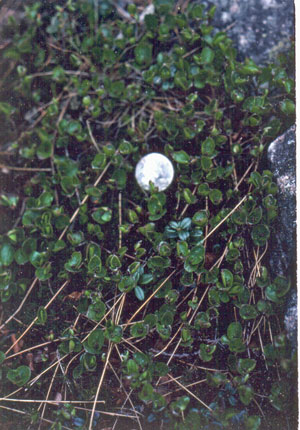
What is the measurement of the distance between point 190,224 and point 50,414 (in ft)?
2.34

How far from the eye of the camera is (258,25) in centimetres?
123

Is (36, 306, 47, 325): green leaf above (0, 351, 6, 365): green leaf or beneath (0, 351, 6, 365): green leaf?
above

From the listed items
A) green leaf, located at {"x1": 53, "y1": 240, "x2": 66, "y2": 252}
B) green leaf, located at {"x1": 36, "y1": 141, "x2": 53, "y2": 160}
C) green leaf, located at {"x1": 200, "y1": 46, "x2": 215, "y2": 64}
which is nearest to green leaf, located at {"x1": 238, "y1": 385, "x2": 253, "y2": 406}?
green leaf, located at {"x1": 53, "y1": 240, "x2": 66, "y2": 252}

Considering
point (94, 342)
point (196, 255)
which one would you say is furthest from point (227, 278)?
point (94, 342)

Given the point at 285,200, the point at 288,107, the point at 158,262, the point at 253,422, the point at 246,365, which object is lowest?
the point at 253,422

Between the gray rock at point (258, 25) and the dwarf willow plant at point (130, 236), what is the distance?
0.14 feet

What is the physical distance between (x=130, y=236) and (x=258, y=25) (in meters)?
0.80

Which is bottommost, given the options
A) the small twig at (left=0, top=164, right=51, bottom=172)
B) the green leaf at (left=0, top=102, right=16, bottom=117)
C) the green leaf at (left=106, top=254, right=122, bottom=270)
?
the green leaf at (left=106, top=254, right=122, bottom=270)

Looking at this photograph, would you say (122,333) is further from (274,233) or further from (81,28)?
(81,28)

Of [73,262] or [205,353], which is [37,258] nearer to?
[73,262]

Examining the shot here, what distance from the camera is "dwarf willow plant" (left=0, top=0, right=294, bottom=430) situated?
1.14m

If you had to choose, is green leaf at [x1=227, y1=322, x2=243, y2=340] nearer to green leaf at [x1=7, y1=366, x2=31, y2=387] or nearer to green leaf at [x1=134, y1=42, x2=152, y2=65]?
green leaf at [x1=7, y1=366, x2=31, y2=387]

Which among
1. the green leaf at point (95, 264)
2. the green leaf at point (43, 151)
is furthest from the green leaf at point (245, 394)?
the green leaf at point (43, 151)

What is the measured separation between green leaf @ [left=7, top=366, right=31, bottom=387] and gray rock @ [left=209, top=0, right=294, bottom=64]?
1194 mm
